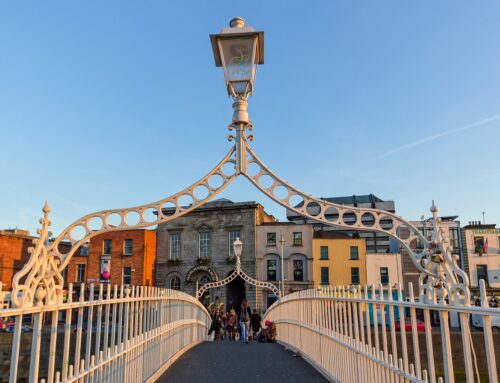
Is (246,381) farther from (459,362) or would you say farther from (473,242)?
(473,242)

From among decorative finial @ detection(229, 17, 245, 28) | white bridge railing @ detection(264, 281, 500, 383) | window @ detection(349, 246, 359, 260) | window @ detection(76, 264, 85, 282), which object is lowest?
white bridge railing @ detection(264, 281, 500, 383)

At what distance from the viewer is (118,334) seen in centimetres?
532

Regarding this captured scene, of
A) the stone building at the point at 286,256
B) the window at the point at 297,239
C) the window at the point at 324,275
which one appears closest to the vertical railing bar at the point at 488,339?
the stone building at the point at 286,256

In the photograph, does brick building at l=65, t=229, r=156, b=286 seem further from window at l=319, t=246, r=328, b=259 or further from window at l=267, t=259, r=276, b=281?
window at l=319, t=246, r=328, b=259

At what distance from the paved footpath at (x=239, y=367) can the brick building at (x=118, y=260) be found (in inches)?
1145

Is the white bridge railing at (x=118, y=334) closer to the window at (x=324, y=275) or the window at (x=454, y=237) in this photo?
the window at (x=324, y=275)

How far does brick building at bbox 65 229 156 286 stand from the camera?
3831 cm

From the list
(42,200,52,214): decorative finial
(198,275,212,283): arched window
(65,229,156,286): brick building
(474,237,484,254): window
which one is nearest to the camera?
(42,200,52,214): decorative finial

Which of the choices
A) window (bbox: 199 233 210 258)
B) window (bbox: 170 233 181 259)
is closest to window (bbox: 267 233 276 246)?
window (bbox: 199 233 210 258)

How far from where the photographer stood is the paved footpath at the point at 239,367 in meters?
7.23

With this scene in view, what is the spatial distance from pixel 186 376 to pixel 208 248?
105ft

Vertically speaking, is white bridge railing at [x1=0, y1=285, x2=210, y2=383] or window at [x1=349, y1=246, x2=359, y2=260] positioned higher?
window at [x1=349, y1=246, x2=359, y2=260]

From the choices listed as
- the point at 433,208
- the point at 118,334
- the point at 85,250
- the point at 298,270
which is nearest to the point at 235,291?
the point at 298,270

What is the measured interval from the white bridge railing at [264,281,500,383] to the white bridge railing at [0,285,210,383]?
110 inches
